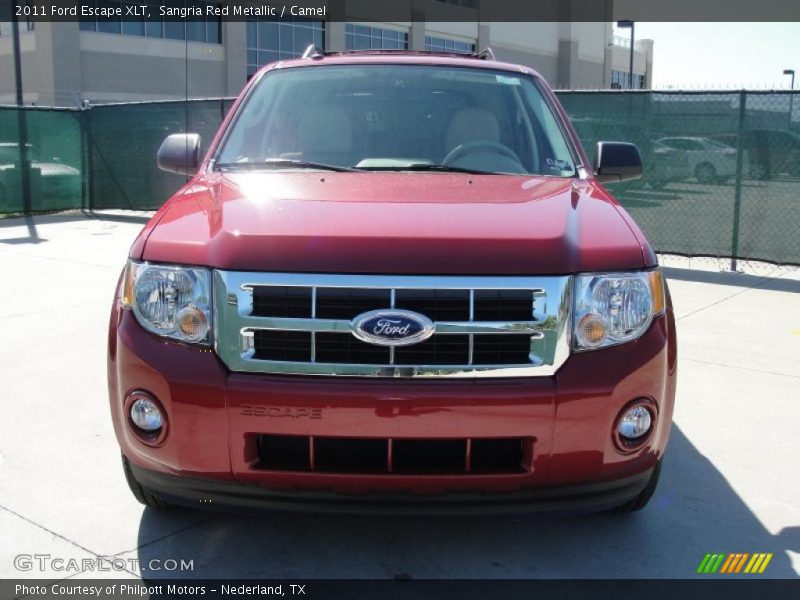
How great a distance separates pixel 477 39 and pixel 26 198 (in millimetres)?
43976

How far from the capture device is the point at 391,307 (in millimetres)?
2582

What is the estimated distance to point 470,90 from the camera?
429cm

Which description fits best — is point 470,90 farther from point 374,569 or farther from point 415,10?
point 415,10

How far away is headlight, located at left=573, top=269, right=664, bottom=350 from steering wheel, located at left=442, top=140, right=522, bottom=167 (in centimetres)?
126

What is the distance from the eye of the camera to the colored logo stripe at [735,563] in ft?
9.91

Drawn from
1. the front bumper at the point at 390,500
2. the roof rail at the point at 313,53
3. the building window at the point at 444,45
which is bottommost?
the front bumper at the point at 390,500

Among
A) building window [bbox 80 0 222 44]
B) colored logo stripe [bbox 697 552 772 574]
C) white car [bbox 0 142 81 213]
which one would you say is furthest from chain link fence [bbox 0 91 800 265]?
building window [bbox 80 0 222 44]

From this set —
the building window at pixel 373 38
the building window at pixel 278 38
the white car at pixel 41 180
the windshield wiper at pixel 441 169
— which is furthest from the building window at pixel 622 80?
the windshield wiper at pixel 441 169

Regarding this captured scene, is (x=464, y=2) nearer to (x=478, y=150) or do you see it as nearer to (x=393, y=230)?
(x=478, y=150)

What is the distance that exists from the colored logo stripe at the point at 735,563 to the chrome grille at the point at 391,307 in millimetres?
1076

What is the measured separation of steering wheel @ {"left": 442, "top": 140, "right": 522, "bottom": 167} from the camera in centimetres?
391

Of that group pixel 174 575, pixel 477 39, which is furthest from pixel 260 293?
pixel 477 39

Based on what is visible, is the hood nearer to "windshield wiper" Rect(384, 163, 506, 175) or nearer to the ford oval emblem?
the ford oval emblem

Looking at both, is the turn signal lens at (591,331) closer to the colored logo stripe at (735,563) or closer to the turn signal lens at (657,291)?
the turn signal lens at (657,291)
